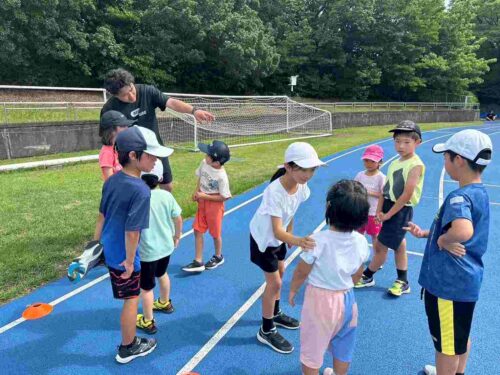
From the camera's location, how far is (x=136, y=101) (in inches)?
171

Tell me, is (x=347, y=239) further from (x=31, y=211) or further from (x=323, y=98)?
(x=323, y=98)

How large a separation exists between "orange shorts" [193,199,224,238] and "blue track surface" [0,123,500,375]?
577mm

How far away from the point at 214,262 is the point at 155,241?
5.90ft

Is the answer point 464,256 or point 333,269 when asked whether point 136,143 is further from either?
point 464,256

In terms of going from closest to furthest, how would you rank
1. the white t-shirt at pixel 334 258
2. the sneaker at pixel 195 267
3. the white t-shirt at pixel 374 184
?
1. the white t-shirt at pixel 334 258
2. the white t-shirt at pixel 374 184
3. the sneaker at pixel 195 267

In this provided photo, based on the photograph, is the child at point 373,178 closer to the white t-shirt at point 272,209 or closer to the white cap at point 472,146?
the white t-shirt at point 272,209

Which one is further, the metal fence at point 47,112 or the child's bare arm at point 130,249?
the metal fence at point 47,112

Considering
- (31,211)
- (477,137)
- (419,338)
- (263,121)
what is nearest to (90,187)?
(31,211)

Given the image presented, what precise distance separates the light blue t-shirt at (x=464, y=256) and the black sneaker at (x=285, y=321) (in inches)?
57.4

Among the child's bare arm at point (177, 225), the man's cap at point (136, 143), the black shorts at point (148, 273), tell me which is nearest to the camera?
the man's cap at point (136, 143)

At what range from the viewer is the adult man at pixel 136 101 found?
399 cm

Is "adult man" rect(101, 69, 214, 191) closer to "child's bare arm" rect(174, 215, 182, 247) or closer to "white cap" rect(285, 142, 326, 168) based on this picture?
"child's bare arm" rect(174, 215, 182, 247)

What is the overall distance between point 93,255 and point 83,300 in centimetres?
148

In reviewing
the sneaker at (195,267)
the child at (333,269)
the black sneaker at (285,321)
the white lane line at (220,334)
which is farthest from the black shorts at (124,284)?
the sneaker at (195,267)
